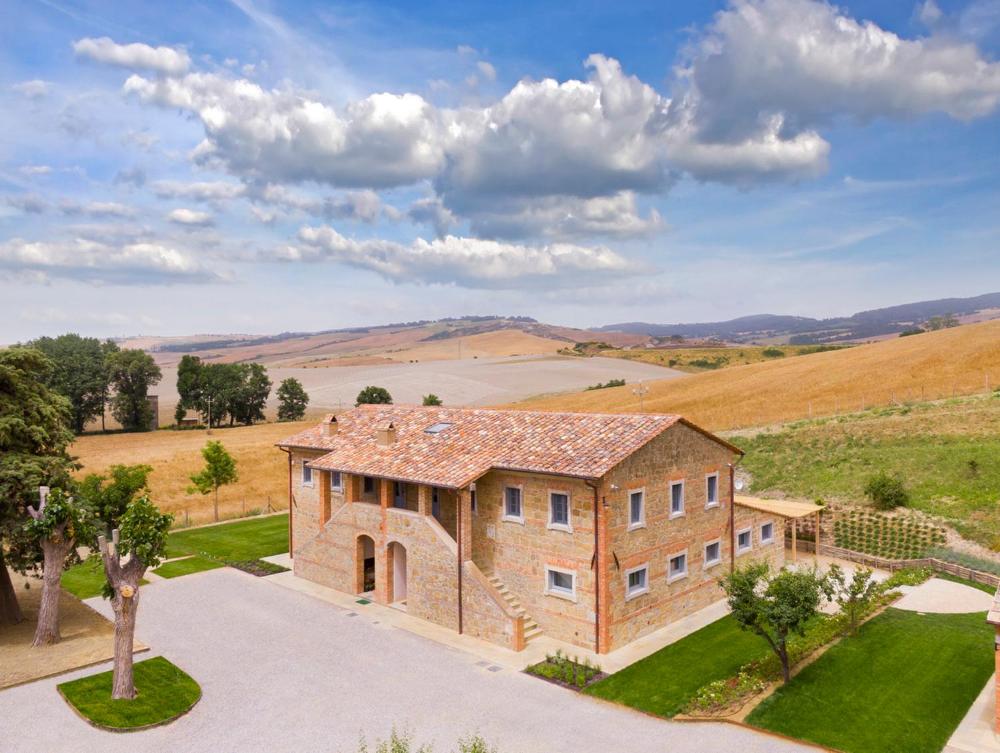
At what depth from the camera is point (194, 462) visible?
70.6 m

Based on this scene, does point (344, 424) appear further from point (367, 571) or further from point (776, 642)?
point (776, 642)

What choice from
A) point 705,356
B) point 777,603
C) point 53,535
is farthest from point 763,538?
point 705,356

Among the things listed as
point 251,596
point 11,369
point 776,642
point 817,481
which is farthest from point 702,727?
point 817,481

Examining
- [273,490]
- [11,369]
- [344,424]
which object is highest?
[11,369]

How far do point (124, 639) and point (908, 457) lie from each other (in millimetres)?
43886

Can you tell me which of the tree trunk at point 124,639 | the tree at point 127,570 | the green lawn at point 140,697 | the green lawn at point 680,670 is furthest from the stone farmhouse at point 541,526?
the tree trunk at point 124,639

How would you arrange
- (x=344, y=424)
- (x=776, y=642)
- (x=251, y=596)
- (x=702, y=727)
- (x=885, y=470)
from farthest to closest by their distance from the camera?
(x=885, y=470) < (x=344, y=424) < (x=251, y=596) < (x=776, y=642) < (x=702, y=727)

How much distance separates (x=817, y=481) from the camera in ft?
145

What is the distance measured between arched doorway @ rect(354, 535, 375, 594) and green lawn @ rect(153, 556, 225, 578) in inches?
384

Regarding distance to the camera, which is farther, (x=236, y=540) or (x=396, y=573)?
(x=236, y=540)

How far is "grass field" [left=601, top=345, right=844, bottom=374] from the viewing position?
14762cm

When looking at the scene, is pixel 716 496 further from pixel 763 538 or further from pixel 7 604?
pixel 7 604

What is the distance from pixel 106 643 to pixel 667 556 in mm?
21370

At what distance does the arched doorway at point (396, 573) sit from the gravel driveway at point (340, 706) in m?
2.10
